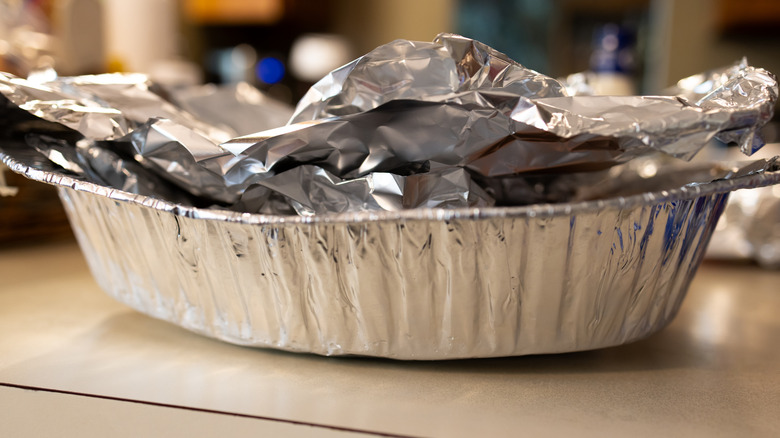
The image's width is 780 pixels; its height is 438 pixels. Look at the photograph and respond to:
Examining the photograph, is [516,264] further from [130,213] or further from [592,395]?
[130,213]

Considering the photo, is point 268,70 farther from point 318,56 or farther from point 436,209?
point 436,209

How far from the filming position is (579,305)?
39cm

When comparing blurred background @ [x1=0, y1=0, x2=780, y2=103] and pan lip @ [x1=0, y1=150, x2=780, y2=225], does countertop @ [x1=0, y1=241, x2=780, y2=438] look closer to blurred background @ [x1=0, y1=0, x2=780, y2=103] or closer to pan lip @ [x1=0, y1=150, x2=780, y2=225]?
pan lip @ [x1=0, y1=150, x2=780, y2=225]

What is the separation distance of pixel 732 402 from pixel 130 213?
1.31 feet

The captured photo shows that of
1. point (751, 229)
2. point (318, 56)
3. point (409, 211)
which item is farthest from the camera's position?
point (318, 56)

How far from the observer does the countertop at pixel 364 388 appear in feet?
1.15

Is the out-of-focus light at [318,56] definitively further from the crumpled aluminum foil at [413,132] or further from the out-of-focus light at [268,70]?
the crumpled aluminum foil at [413,132]

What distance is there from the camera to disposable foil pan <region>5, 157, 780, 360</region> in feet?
1.17

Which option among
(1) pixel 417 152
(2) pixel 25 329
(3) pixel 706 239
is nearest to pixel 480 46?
(1) pixel 417 152

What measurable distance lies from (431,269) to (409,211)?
0.05m

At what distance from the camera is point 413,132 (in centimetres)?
42

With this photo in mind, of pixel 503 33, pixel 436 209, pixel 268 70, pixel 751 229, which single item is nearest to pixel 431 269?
pixel 436 209

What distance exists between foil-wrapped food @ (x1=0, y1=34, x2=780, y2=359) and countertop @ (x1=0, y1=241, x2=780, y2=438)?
25 mm

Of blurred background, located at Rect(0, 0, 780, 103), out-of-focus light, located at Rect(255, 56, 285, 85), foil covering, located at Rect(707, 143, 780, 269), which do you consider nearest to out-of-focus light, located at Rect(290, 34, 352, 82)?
blurred background, located at Rect(0, 0, 780, 103)
